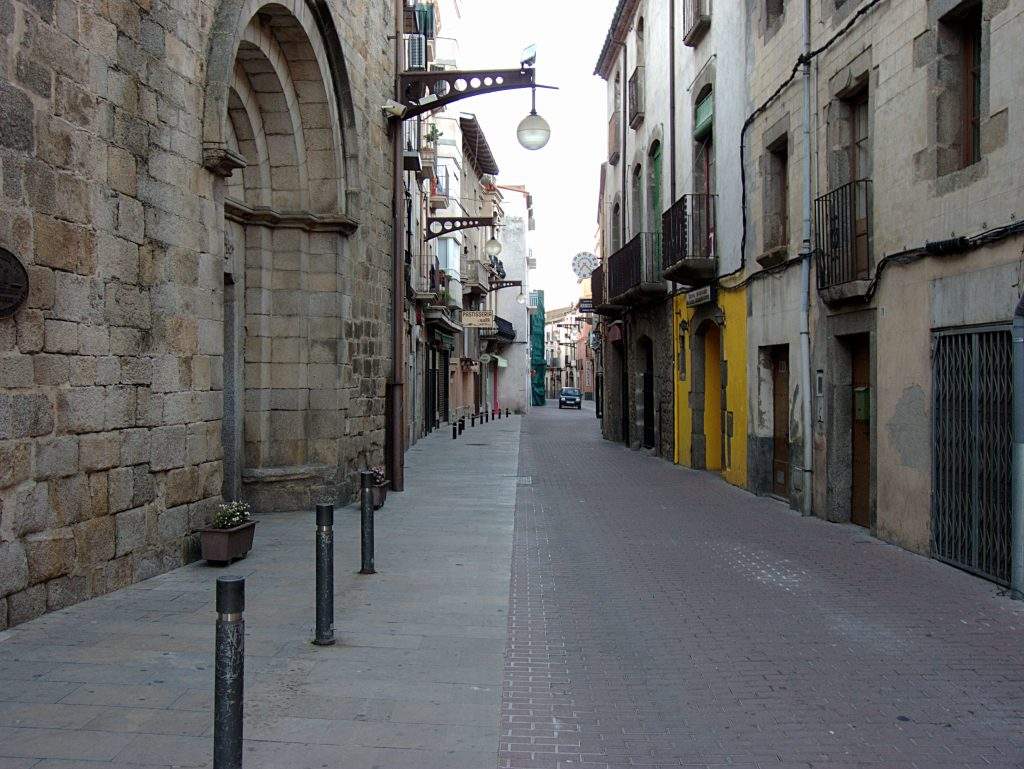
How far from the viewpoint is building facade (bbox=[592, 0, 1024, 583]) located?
24.1ft

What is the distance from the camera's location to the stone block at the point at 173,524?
7.11 meters

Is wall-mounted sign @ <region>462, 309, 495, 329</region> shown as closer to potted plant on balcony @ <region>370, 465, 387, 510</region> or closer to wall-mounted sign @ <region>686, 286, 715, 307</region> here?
wall-mounted sign @ <region>686, 286, 715, 307</region>

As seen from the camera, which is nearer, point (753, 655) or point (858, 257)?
point (753, 655)

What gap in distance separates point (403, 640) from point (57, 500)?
2.45 meters

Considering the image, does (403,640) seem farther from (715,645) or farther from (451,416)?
(451,416)

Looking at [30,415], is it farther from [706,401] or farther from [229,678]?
[706,401]

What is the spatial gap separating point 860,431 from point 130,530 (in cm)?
777

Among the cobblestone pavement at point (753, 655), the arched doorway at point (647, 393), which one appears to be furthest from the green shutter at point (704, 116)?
the cobblestone pavement at point (753, 655)

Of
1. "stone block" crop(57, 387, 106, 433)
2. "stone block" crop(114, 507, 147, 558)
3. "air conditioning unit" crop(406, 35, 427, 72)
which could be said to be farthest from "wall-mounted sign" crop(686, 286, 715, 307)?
"stone block" crop(57, 387, 106, 433)

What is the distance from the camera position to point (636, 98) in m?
22.3

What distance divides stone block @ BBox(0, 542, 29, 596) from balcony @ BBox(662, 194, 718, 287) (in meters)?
12.1

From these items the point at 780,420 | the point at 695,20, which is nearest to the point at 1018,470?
the point at 780,420

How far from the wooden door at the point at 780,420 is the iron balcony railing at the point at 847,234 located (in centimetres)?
234

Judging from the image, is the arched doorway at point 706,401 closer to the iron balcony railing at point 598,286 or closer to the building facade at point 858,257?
the building facade at point 858,257
